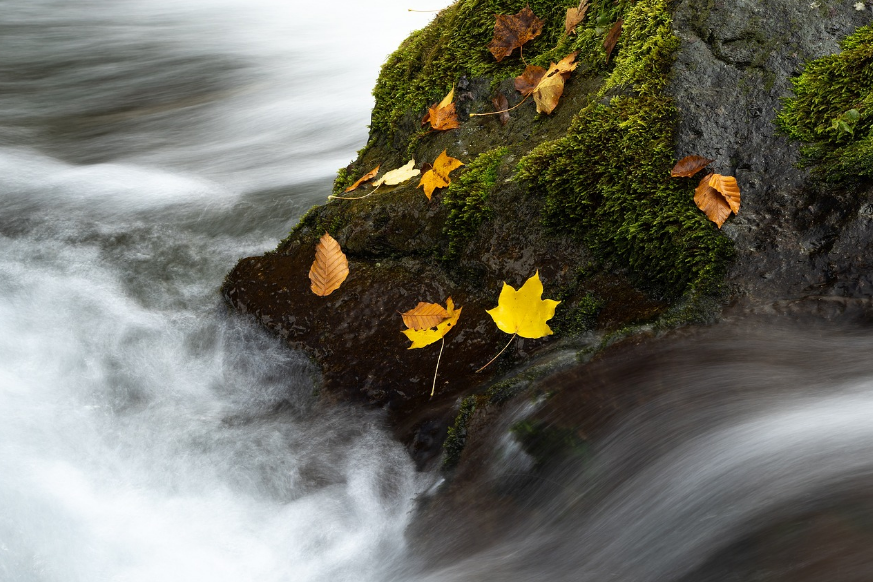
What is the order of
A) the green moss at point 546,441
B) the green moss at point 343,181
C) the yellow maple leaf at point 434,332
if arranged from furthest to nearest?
1. the green moss at point 343,181
2. the yellow maple leaf at point 434,332
3. the green moss at point 546,441

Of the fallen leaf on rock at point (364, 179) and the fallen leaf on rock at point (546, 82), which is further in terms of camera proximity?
the fallen leaf on rock at point (364, 179)

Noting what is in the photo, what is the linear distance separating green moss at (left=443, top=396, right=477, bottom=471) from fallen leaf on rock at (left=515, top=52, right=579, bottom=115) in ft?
3.97

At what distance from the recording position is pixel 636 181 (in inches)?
95.8

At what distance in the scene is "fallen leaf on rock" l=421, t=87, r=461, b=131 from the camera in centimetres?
314

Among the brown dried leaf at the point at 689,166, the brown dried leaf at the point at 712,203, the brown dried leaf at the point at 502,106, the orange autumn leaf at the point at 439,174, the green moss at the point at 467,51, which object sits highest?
the green moss at the point at 467,51

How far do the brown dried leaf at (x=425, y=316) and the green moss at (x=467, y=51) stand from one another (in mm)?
1056

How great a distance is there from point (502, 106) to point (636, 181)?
825mm

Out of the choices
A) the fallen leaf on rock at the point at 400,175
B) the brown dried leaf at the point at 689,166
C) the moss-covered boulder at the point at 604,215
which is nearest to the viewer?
the moss-covered boulder at the point at 604,215

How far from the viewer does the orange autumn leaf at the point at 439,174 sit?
288 centimetres

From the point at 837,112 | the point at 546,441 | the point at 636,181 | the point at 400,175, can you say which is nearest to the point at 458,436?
the point at 546,441

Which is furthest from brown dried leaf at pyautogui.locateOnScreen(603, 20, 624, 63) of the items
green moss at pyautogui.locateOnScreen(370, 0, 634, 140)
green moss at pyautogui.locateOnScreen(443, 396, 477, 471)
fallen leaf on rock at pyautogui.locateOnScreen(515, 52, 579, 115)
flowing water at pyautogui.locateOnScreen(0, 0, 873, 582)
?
green moss at pyautogui.locateOnScreen(443, 396, 477, 471)

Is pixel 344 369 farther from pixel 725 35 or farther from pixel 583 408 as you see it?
pixel 725 35

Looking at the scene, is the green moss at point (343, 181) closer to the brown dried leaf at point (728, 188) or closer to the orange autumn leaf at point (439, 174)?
the orange autumn leaf at point (439, 174)

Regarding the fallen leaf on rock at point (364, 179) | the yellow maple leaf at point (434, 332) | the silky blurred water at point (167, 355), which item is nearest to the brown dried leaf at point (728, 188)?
the yellow maple leaf at point (434, 332)
